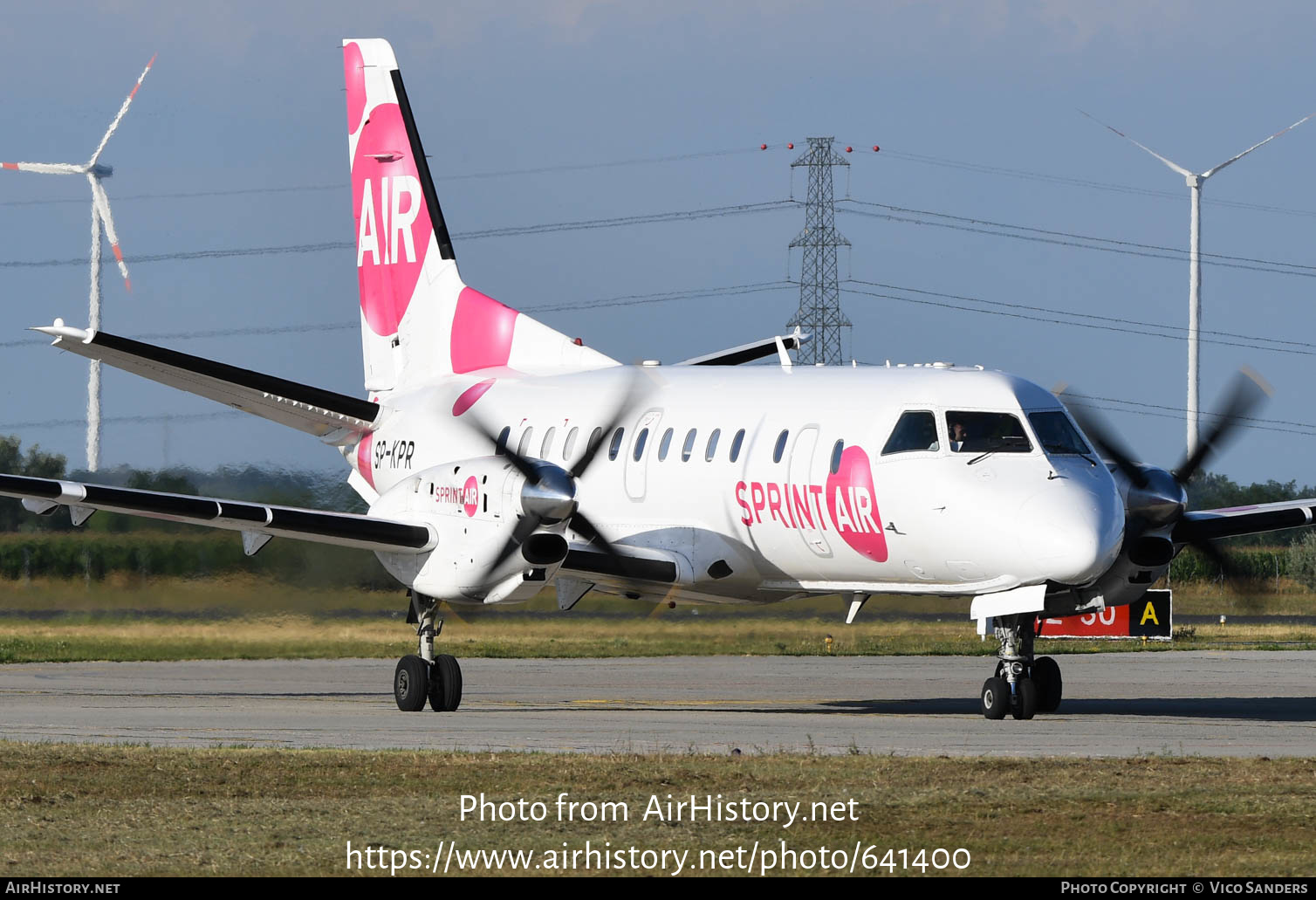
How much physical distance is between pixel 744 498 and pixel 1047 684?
3839 millimetres

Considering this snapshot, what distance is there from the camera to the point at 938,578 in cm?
1938

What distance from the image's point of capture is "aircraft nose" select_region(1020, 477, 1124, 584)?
58.5 ft

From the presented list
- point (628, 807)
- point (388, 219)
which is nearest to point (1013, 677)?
point (628, 807)

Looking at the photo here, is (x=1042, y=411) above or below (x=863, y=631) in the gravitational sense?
above

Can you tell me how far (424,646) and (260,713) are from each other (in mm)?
1948

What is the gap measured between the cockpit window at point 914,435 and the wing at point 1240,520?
3.40 meters

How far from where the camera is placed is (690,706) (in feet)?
74.4

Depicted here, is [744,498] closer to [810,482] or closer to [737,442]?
[737,442]

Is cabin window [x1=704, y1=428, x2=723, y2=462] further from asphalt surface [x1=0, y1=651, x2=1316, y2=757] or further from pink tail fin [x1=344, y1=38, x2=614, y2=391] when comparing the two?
pink tail fin [x1=344, y1=38, x2=614, y2=391]

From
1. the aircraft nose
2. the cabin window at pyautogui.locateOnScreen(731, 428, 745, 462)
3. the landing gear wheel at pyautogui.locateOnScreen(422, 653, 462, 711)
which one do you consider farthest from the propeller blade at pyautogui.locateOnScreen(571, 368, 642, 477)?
the aircraft nose

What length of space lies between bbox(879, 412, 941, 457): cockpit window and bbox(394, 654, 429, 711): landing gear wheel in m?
5.79
